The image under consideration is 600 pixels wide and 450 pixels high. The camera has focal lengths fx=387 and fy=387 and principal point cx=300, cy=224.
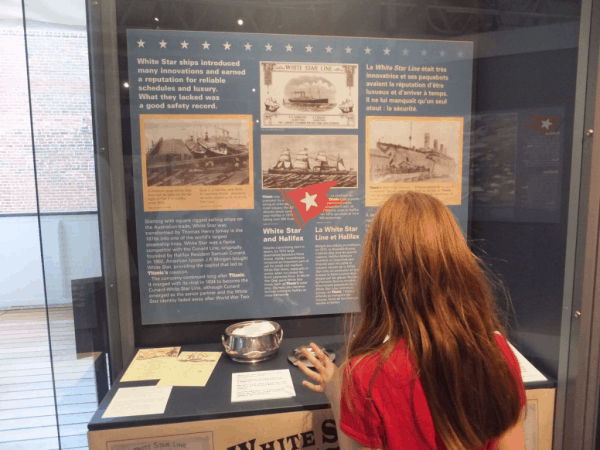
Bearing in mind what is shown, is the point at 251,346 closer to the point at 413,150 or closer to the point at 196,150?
the point at 196,150

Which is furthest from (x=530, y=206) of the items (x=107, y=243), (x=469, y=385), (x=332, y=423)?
(x=107, y=243)

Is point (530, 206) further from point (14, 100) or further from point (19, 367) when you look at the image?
point (19, 367)

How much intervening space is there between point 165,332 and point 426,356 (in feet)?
3.61

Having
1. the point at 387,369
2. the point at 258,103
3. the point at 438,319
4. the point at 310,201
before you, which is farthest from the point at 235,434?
the point at 258,103

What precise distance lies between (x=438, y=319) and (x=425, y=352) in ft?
0.24

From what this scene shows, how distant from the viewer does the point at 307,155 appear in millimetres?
1467

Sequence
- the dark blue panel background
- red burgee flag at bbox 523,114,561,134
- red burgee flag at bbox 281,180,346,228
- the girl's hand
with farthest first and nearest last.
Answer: red burgee flag at bbox 281,180,346,228, the dark blue panel background, red burgee flag at bbox 523,114,561,134, the girl's hand

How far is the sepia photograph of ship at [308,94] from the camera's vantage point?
1.43 metres

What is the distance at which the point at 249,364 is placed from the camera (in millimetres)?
1351

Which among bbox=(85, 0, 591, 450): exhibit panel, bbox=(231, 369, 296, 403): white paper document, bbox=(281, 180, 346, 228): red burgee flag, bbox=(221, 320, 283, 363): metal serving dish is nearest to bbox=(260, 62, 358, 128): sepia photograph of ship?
bbox=(85, 0, 591, 450): exhibit panel

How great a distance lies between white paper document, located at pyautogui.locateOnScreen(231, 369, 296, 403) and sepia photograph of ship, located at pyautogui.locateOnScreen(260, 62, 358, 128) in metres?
0.88

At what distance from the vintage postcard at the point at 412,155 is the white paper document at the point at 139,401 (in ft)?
3.22

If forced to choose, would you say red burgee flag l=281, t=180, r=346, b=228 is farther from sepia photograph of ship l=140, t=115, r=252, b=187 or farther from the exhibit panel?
sepia photograph of ship l=140, t=115, r=252, b=187

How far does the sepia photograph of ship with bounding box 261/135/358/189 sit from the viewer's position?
1457 mm
